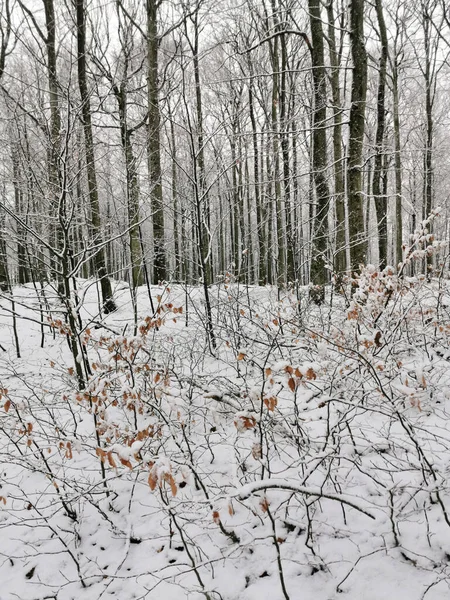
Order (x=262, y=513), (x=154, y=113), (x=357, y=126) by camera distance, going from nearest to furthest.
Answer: (x=262, y=513) → (x=357, y=126) → (x=154, y=113)

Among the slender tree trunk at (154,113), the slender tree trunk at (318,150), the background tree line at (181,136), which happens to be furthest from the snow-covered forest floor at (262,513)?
the slender tree trunk at (154,113)

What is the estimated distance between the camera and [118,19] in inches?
445

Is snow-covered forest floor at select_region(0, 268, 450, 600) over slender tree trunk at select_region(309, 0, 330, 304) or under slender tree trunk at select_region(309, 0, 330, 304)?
under

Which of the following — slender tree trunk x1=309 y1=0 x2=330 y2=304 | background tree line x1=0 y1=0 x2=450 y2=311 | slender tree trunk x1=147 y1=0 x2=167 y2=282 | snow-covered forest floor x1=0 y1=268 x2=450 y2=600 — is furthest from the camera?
slender tree trunk x1=147 y1=0 x2=167 y2=282

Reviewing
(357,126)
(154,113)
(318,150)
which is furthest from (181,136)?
(357,126)

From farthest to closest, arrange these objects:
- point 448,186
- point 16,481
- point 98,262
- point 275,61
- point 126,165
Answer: point 448,186, point 275,61, point 98,262, point 126,165, point 16,481

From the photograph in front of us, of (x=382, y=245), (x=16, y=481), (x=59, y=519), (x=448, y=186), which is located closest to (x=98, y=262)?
(x=16, y=481)

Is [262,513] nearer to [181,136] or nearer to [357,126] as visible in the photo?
[357,126]

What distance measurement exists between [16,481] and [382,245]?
10916mm

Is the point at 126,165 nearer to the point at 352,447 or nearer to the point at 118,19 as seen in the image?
the point at 118,19

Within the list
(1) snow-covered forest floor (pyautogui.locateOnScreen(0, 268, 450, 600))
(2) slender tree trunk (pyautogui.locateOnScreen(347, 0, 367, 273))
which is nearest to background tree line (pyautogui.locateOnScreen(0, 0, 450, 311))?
(2) slender tree trunk (pyautogui.locateOnScreen(347, 0, 367, 273))

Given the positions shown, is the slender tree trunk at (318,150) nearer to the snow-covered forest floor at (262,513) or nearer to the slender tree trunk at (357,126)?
the slender tree trunk at (357,126)

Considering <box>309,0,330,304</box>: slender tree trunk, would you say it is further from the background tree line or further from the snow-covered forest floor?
the snow-covered forest floor

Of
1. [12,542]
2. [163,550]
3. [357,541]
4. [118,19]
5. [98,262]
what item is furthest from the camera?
Answer: [118,19]
